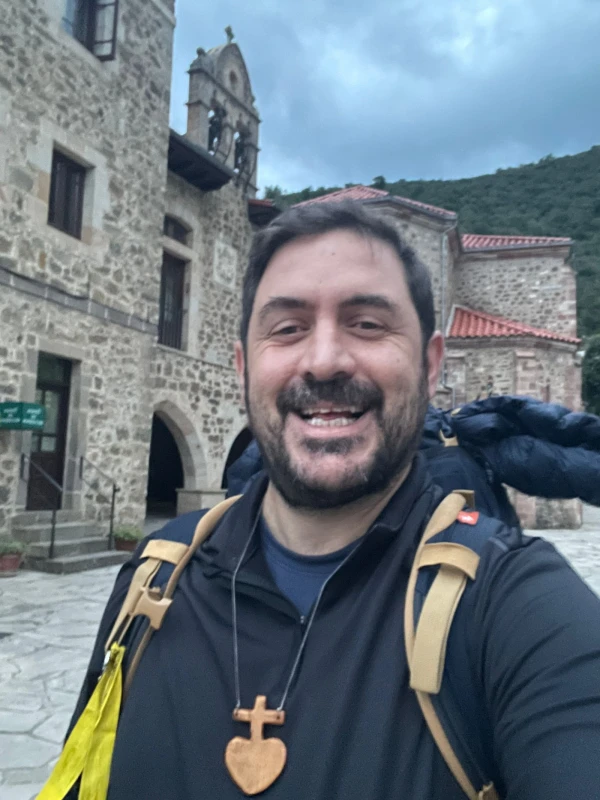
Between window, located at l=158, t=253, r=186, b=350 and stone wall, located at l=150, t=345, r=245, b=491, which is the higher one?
window, located at l=158, t=253, r=186, b=350

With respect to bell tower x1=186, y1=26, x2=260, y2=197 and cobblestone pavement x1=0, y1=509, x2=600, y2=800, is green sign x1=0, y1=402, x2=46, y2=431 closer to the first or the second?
cobblestone pavement x1=0, y1=509, x2=600, y2=800

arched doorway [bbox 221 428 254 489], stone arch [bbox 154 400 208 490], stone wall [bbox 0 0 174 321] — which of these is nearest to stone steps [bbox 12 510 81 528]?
stone wall [bbox 0 0 174 321]

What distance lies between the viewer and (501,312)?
735 inches

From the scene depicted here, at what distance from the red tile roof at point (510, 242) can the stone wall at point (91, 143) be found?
11687 mm

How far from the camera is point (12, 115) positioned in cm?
715

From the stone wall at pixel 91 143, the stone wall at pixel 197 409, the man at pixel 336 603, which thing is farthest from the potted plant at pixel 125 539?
the man at pixel 336 603

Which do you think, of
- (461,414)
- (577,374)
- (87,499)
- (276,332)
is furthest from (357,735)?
(577,374)

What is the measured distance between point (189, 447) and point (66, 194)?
4.61 metres

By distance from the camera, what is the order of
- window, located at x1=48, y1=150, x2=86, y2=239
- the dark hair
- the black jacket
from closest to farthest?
the black jacket, the dark hair, window, located at x1=48, y1=150, x2=86, y2=239

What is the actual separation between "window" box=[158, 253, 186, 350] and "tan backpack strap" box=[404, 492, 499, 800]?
10.1m

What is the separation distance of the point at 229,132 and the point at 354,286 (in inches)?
473

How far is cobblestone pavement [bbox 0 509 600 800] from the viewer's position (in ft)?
9.68

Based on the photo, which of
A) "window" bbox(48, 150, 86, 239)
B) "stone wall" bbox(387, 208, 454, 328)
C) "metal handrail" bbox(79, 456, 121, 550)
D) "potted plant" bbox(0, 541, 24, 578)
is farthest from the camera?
"stone wall" bbox(387, 208, 454, 328)

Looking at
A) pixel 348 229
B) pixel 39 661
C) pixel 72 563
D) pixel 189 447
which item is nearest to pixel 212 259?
pixel 189 447
